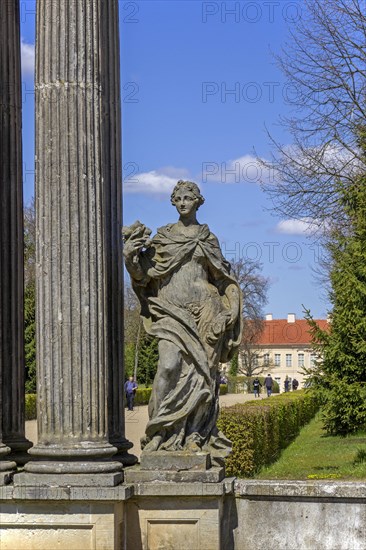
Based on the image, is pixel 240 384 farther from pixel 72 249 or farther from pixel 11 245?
pixel 72 249

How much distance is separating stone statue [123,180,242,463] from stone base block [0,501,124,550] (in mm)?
734

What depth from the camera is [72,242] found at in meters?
8.02

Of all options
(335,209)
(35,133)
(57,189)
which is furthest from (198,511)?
(335,209)

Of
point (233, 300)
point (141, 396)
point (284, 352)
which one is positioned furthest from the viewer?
point (284, 352)

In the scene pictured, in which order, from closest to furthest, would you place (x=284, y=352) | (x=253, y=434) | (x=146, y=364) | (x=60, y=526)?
1. (x=60, y=526)
2. (x=253, y=434)
3. (x=146, y=364)
4. (x=284, y=352)

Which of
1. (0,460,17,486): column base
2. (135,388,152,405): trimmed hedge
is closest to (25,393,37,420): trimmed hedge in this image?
(135,388,152,405): trimmed hedge

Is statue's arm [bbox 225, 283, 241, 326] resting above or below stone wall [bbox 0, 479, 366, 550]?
above

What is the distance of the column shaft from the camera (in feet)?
25.9

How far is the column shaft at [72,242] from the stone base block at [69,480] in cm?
6

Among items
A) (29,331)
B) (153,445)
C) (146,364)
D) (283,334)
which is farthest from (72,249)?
(283,334)

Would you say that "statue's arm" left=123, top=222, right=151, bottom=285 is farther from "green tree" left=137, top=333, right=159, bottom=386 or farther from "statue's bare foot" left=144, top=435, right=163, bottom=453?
"green tree" left=137, top=333, right=159, bottom=386

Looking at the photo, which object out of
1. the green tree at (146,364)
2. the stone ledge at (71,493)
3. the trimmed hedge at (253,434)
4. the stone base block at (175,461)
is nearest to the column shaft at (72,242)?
the stone ledge at (71,493)

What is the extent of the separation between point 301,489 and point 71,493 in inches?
75.2

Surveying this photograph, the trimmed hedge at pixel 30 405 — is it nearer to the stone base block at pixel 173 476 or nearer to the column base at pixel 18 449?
the column base at pixel 18 449
